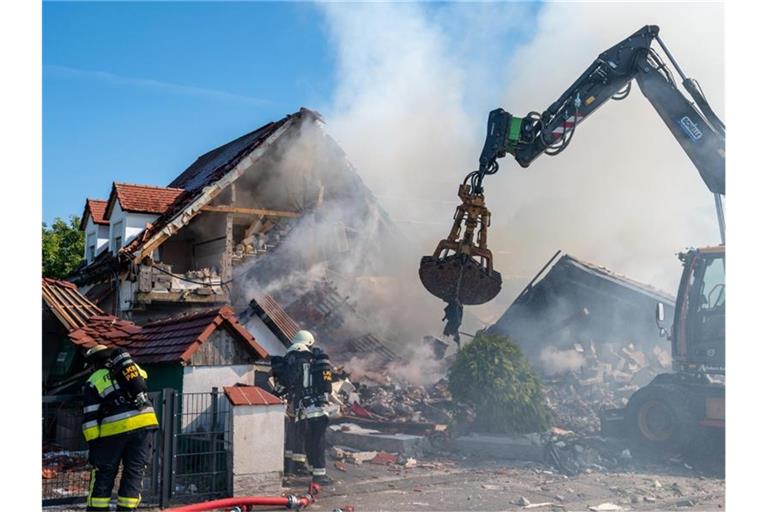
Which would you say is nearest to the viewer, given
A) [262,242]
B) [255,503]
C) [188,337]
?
[255,503]

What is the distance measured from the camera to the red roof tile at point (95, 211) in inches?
715

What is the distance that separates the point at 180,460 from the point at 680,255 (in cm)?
743

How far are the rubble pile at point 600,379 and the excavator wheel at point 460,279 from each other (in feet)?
10.8

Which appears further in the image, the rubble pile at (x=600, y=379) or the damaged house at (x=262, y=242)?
the damaged house at (x=262, y=242)

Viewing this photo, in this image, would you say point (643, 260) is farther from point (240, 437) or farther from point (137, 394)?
point (137, 394)

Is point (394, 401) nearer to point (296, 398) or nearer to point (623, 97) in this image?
point (296, 398)

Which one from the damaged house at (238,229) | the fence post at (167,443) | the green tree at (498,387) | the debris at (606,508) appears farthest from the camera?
the damaged house at (238,229)

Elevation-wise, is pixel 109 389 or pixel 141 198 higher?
pixel 141 198

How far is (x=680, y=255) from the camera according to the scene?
11.3 m

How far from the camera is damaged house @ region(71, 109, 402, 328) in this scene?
16047 millimetres

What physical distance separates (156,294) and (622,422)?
30.6ft

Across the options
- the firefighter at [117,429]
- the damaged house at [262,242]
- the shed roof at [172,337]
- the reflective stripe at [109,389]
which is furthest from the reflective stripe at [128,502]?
the damaged house at [262,242]

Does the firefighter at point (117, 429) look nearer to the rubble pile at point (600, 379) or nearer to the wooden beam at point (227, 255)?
the rubble pile at point (600, 379)

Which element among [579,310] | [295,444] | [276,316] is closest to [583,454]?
[295,444]
